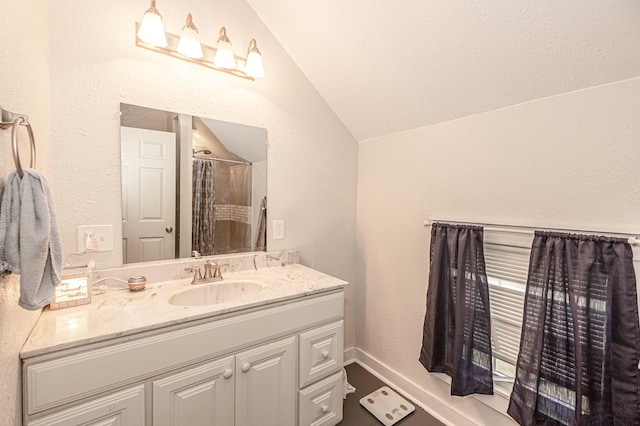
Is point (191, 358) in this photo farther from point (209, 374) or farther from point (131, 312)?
point (131, 312)

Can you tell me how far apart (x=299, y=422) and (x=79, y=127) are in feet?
5.57

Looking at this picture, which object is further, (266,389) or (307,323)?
(307,323)

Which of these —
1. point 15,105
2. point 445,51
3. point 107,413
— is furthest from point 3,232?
point 445,51

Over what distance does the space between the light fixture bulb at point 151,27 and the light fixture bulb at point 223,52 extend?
0.27 m

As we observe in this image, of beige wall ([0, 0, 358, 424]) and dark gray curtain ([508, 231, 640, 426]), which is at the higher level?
beige wall ([0, 0, 358, 424])

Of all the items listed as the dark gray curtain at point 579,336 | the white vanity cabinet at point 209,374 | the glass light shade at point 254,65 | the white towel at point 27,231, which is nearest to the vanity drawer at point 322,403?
the white vanity cabinet at point 209,374

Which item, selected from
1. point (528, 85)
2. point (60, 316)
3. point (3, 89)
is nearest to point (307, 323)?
point (60, 316)

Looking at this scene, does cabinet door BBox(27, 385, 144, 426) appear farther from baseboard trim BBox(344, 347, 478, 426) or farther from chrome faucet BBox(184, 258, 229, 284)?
baseboard trim BBox(344, 347, 478, 426)

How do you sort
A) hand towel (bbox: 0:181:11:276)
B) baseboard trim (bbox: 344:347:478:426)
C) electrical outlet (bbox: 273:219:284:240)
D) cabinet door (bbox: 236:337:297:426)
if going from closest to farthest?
hand towel (bbox: 0:181:11:276), cabinet door (bbox: 236:337:297:426), baseboard trim (bbox: 344:347:478:426), electrical outlet (bbox: 273:219:284:240)

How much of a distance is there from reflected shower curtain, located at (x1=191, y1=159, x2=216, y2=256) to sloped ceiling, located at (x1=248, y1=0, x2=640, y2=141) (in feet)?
3.13

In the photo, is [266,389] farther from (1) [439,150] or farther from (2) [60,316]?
(1) [439,150]

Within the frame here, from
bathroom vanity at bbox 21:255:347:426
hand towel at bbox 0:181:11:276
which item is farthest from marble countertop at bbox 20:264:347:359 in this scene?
hand towel at bbox 0:181:11:276

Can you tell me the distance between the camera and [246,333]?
1.20 metres

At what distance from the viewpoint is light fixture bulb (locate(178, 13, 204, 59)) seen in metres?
1.42
